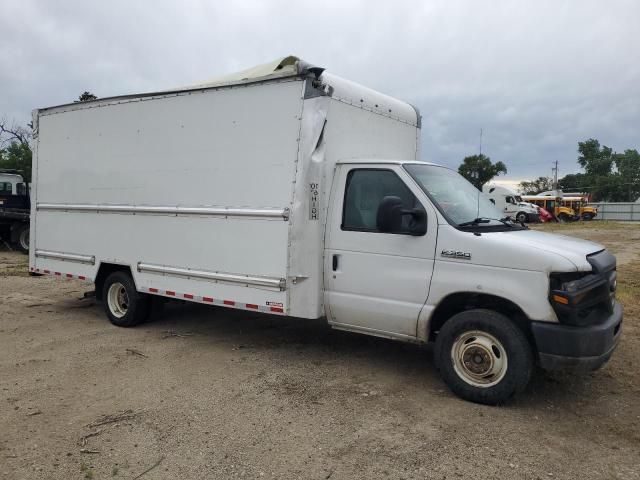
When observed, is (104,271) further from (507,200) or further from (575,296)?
(507,200)

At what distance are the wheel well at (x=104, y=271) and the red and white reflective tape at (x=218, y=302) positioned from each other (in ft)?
2.30

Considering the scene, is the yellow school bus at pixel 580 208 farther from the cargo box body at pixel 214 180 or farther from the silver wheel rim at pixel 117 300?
the silver wheel rim at pixel 117 300

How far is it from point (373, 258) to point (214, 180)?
2059mm

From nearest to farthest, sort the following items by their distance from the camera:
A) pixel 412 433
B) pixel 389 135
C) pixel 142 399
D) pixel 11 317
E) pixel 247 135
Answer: pixel 412 433 → pixel 142 399 → pixel 247 135 → pixel 389 135 → pixel 11 317

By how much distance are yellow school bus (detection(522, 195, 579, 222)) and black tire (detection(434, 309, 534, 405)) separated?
4770 cm

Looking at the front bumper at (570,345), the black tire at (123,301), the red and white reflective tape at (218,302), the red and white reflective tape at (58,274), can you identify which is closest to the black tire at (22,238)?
the red and white reflective tape at (58,274)

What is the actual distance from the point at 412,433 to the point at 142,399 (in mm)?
2348

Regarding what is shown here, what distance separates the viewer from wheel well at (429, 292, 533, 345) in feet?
14.7

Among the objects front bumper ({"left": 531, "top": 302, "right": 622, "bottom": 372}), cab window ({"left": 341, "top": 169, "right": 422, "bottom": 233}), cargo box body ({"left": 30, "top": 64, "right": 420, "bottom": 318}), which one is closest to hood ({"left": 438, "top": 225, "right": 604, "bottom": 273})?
front bumper ({"left": 531, "top": 302, "right": 622, "bottom": 372})

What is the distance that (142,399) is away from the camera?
466 cm

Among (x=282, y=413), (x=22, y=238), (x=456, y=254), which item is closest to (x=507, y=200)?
(x=22, y=238)

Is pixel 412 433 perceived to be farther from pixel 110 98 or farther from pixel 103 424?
pixel 110 98

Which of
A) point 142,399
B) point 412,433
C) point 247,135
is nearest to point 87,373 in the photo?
point 142,399

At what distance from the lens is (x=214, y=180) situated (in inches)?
233
